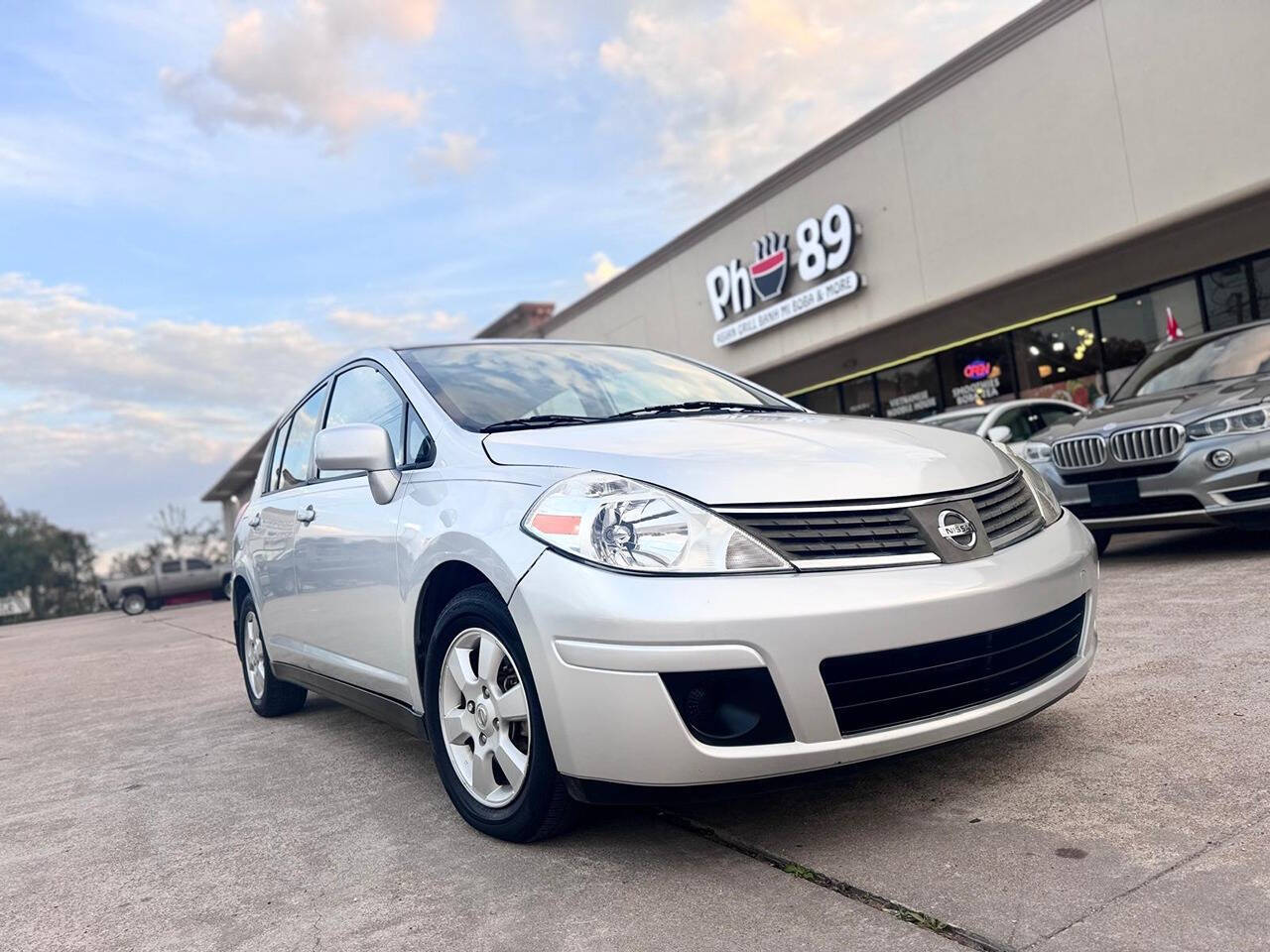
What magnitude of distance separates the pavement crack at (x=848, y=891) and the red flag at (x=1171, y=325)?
37.3 feet

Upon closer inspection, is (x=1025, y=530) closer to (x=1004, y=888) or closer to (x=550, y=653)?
(x=1004, y=888)

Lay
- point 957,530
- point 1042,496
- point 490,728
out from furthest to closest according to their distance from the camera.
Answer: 1. point 1042,496
2. point 490,728
3. point 957,530

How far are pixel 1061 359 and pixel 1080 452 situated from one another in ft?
25.6

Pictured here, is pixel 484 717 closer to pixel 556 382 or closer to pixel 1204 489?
Result: pixel 556 382

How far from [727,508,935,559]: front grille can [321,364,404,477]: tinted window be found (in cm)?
158

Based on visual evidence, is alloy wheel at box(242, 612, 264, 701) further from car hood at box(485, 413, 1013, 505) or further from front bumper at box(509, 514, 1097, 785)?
front bumper at box(509, 514, 1097, 785)

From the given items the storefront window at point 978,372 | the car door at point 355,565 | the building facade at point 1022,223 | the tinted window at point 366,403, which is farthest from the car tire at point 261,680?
the storefront window at point 978,372

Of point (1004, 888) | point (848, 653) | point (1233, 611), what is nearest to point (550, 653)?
point (848, 653)

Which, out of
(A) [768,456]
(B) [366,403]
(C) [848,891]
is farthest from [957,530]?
(B) [366,403]

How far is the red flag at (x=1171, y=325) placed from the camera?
12074mm

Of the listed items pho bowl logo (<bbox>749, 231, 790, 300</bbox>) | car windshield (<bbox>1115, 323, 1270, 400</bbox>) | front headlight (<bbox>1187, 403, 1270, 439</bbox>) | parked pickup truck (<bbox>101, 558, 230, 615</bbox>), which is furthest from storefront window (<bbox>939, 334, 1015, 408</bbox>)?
parked pickup truck (<bbox>101, 558, 230, 615</bbox>)

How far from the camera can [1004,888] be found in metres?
2.15

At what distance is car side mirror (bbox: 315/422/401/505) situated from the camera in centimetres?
329

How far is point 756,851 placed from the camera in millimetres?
2531
